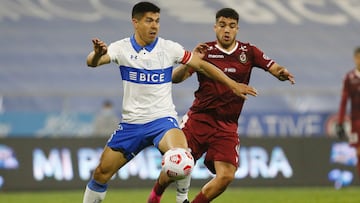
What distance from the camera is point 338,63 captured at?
2602cm

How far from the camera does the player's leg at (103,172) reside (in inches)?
341

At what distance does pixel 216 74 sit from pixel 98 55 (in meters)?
1.29

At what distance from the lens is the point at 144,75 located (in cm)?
874

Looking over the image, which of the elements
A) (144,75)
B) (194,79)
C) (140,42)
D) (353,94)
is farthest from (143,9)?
(194,79)

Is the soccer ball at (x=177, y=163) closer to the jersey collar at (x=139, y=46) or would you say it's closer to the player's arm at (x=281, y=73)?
the jersey collar at (x=139, y=46)

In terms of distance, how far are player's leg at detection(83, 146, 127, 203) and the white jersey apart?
39 cm

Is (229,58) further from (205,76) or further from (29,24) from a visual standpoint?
(29,24)

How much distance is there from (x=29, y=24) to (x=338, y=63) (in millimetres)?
9412

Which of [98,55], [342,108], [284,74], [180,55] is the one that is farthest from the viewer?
[342,108]

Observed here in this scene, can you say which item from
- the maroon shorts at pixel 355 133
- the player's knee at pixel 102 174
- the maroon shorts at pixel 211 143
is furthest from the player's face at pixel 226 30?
the maroon shorts at pixel 355 133

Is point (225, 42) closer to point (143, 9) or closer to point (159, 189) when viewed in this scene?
point (143, 9)

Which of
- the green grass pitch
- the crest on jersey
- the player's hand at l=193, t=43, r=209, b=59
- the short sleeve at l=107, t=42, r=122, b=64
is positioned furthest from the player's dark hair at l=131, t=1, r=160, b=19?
the green grass pitch

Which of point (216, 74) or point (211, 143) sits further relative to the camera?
point (211, 143)

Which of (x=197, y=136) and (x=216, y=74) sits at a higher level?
(x=216, y=74)
